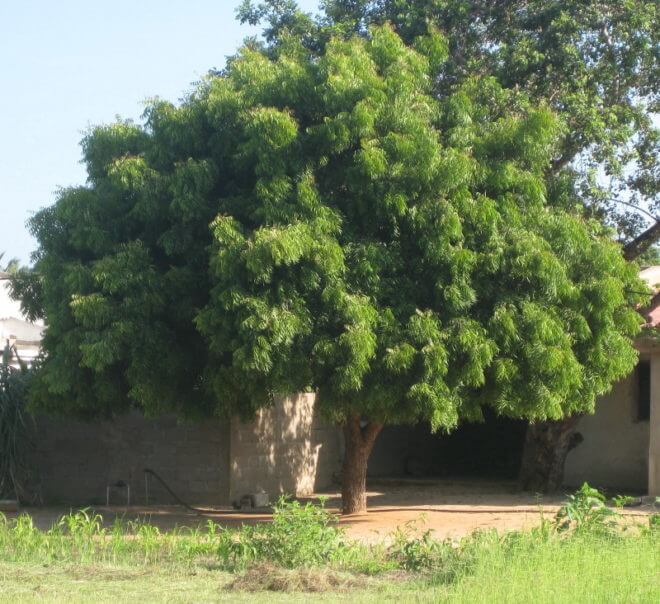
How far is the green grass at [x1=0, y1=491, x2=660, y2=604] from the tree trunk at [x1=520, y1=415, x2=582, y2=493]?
23.4ft

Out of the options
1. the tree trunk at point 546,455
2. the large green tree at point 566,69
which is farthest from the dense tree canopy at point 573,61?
the tree trunk at point 546,455

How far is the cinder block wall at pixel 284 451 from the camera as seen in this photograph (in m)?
16.5

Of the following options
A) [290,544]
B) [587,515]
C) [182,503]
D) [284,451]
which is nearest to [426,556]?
[290,544]

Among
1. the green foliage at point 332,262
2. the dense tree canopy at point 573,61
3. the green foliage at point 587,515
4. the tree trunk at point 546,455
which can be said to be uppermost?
the dense tree canopy at point 573,61

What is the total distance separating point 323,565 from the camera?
9594mm

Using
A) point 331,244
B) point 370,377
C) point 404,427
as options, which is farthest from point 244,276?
point 404,427

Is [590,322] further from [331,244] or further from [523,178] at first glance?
[331,244]

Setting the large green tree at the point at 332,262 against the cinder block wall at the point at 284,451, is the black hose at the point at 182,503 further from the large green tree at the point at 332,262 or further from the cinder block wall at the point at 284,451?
the large green tree at the point at 332,262

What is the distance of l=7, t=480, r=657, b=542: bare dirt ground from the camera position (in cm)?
1356

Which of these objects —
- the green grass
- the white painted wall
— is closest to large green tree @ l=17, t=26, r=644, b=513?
the green grass

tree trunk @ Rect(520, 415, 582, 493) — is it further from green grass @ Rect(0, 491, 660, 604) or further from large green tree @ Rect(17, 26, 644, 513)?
green grass @ Rect(0, 491, 660, 604)

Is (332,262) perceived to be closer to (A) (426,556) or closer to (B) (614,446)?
(A) (426,556)

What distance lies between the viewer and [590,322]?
43.0ft

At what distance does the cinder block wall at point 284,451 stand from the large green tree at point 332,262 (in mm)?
3196
